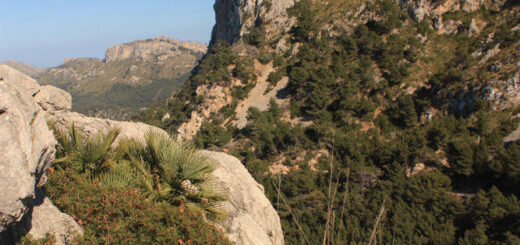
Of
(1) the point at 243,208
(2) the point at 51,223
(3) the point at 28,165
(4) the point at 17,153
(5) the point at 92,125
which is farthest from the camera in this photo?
(1) the point at 243,208

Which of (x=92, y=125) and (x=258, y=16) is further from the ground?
(x=258, y=16)

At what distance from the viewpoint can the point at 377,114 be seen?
36.4m

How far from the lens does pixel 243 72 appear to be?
162ft

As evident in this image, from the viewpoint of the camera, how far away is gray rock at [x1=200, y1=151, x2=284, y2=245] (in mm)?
7320

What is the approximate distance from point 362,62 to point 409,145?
648 inches

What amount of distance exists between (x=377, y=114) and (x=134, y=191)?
35642 mm

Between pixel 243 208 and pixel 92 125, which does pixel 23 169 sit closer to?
pixel 92 125

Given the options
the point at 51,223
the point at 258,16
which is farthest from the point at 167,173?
the point at 258,16

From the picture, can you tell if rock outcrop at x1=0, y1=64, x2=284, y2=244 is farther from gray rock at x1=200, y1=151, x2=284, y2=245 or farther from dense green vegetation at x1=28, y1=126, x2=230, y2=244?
dense green vegetation at x1=28, y1=126, x2=230, y2=244

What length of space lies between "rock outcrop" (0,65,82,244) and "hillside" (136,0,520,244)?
34.7ft

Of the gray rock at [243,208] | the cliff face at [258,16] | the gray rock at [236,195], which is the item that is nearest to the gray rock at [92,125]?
the gray rock at [236,195]

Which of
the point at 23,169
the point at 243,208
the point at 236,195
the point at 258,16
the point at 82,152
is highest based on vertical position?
the point at 258,16

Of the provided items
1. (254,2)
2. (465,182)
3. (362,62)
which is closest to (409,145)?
(465,182)

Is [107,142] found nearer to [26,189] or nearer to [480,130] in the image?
[26,189]
